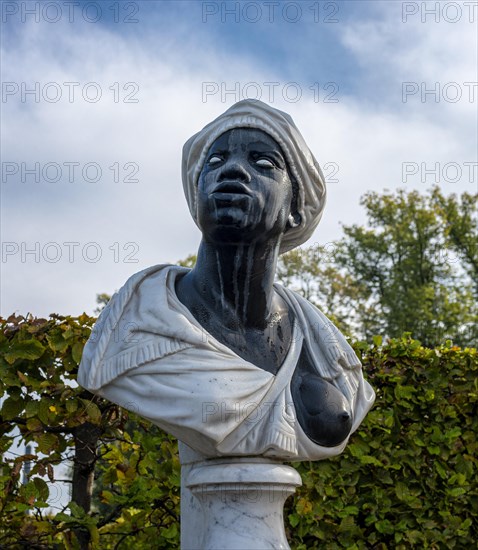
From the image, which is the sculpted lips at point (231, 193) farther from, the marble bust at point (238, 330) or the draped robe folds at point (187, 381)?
the draped robe folds at point (187, 381)

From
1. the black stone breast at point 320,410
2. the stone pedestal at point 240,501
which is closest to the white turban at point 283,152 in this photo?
the black stone breast at point 320,410

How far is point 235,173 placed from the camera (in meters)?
3.05

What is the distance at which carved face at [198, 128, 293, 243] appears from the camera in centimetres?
302

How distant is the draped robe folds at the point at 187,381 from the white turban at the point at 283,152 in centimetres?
58

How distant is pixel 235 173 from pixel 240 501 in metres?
1.32

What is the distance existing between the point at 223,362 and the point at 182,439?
35 cm

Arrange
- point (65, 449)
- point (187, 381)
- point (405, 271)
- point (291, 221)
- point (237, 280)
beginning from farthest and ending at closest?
point (405, 271)
point (65, 449)
point (291, 221)
point (237, 280)
point (187, 381)

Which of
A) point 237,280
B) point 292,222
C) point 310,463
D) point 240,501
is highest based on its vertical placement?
point 292,222

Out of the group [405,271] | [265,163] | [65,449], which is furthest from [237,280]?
[405,271]

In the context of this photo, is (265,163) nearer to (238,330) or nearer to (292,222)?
(292,222)

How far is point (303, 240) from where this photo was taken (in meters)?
3.54

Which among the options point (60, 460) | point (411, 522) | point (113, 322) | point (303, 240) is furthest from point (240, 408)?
point (411, 522)

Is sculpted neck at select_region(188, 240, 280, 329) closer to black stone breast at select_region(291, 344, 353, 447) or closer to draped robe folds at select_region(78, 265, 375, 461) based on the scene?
draped robe folds at select_region(78, 265, 375, 461)

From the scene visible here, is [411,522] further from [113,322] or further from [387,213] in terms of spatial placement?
[387,213]
